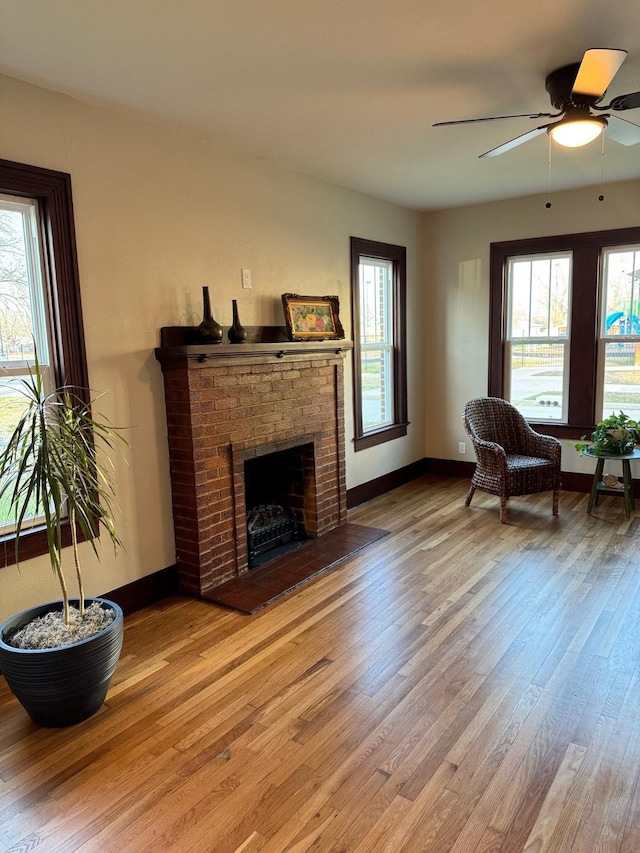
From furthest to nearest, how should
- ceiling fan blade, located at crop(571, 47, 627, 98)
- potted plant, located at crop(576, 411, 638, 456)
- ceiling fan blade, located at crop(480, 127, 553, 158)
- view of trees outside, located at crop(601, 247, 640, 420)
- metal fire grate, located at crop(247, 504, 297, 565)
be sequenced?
view of trees outside, located at crop(601, 247, 640, 420) < potted plant, located at crop(576, 411, 638, 456) < metal fire grate, located at crop(247, 504, 297, 565) < ceiling fan blade, located at crop(480, 127, 553, 158) < ceiling fan blade, located at crop(571, 47, 627, 98)

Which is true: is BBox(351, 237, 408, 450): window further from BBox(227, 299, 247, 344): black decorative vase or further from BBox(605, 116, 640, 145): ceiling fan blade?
BBox(605, 116, 640, 145): ceiling fan blade

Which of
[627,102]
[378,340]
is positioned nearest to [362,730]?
[627,102]

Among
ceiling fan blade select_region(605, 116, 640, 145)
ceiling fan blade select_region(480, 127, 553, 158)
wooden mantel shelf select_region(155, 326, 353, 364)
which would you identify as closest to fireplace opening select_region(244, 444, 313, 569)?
wooden mantel shelf select_region(155, 326, 353, 364)

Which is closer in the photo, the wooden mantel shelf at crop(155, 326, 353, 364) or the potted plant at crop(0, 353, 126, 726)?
the potted plant at crop(0, 353, 126, 726)

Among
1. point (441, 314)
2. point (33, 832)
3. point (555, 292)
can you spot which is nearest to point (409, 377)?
point (441, 314)

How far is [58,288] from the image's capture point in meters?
2.78

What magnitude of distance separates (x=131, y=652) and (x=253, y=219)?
270 cm

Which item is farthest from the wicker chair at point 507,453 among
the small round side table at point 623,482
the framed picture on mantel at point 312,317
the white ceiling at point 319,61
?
the white ceiling at point 319,61

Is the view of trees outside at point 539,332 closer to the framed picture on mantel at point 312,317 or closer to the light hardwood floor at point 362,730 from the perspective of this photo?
the framed picture on mantel at point 312,317

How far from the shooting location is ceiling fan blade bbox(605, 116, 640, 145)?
267 cm

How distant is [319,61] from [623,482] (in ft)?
12.5

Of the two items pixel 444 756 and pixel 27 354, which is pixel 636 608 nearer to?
pixel 444 756

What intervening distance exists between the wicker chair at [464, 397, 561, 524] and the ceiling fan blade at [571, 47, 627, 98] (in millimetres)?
2652

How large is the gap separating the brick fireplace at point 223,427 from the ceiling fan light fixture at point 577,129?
75.3 inches
